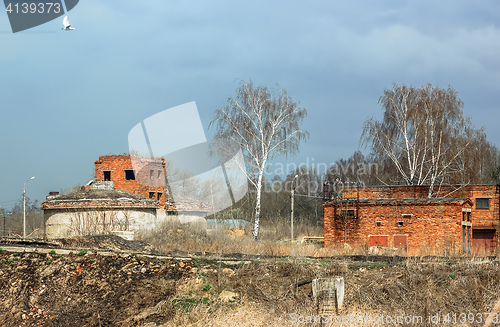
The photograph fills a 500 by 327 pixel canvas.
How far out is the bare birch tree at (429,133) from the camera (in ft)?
102

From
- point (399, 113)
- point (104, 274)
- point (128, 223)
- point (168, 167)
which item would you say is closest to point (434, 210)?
point (399, 113)

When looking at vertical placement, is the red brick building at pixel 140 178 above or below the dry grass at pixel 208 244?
above

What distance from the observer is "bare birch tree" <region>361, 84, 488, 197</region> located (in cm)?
3116

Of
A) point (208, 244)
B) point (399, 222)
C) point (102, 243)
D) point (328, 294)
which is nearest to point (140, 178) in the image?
point (208, 244)

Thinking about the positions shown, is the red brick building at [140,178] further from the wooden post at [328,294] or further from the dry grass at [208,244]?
the wooden post at [328,294]

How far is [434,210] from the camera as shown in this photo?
→ 87.8ft

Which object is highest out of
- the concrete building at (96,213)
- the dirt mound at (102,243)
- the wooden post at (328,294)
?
the concrete building at (96,213)

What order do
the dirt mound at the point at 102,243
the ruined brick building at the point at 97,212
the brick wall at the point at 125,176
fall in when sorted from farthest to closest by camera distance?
the brick wall at the point at 125,176
the ruined brick building at the point at 97,212
the dirt mound at the point at 102,243

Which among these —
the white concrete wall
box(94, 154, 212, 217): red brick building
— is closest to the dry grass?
the white concrete wall

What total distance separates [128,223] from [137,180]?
11.2 m

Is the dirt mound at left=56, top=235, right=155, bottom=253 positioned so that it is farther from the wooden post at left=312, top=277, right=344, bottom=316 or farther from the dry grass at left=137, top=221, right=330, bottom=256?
the wooden post at left=312, top=277, right=344, bottom=316

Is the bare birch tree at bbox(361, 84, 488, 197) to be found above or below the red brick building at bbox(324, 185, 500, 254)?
above

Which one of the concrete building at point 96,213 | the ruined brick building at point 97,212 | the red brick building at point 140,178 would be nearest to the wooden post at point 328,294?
the ruined brick building at point 97,212

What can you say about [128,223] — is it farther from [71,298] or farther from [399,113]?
[399,113]
